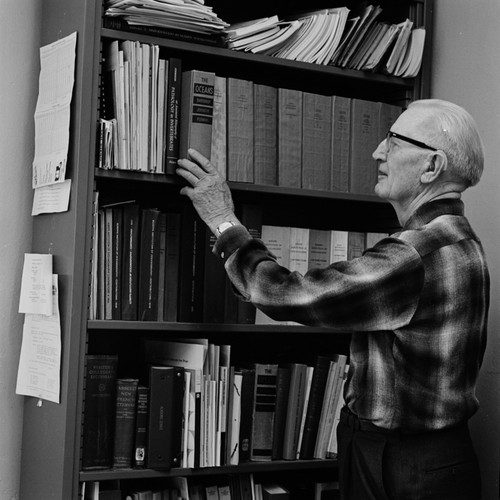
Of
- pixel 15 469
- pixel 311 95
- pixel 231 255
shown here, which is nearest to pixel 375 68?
pixel 311 95

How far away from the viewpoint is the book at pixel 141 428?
2135mm

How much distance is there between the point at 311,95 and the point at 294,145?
0.15 metres

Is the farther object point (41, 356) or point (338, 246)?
point (338, 246)

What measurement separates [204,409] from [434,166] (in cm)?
84

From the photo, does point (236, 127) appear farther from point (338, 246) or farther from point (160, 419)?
point (160, 419)

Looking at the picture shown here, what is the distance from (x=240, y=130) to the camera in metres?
2.27

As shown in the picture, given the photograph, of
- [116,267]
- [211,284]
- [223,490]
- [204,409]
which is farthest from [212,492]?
[116,267]

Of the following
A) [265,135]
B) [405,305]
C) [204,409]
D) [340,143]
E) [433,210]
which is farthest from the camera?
[340,143]

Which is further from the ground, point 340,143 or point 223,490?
point 340,143

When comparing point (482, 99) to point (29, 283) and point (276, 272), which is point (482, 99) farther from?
point (29, 283)

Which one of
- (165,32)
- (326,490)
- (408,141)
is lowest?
(326,490)

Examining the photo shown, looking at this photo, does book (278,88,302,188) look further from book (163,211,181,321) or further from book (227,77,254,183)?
book (163,211,181,321)

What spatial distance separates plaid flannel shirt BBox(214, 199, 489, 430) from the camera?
1.81 metres

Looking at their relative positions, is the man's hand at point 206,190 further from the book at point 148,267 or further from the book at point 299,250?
the book at point 299,250
